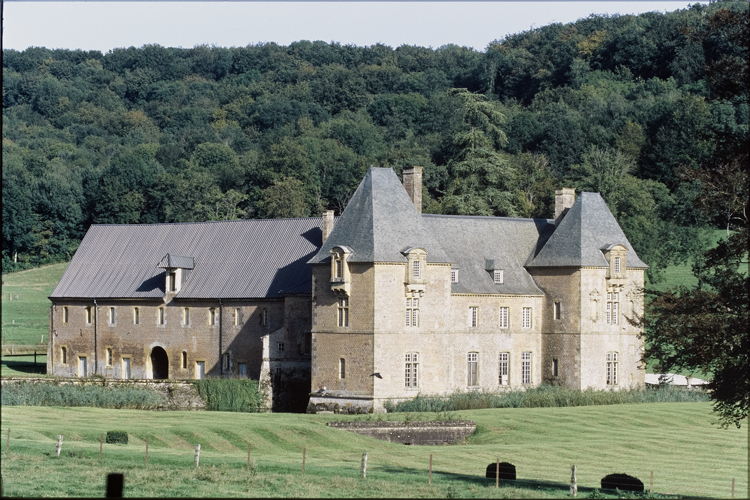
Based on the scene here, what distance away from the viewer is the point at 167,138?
434ft

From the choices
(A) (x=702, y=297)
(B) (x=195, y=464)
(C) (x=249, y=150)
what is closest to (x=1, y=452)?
(B) (x=195, y=464)

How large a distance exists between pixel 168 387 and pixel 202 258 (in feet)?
42.1

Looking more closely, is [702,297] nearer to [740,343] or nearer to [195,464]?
[740,343]

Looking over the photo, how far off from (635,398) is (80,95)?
3875 inches

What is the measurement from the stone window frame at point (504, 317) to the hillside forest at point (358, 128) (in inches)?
638

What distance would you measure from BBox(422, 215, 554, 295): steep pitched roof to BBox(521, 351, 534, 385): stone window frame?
313 centimetres

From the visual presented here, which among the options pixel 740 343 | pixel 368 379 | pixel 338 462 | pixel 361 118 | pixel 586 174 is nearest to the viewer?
pixel 740 343

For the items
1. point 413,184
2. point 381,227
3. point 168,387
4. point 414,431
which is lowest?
point 414,431

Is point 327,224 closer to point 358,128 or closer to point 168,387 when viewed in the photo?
point 168,387

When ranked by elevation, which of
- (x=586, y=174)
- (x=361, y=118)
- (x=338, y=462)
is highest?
(x=361, y=118)

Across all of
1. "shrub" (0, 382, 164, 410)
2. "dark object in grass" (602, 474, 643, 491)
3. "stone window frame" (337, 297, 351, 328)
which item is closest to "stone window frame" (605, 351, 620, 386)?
"stone window frame" (337, 297, 351, 328)

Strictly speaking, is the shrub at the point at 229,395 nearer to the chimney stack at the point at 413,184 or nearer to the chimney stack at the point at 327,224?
the chimney stack at the point at 327,224

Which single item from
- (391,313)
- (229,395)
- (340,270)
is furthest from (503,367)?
(229,395)

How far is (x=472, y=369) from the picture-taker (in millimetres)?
59594
